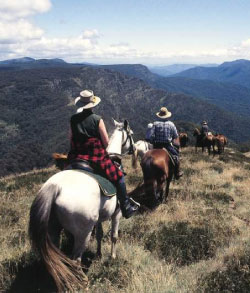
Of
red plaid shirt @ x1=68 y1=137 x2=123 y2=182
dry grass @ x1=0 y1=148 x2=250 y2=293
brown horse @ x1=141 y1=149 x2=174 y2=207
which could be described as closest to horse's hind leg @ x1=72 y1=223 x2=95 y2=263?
dry grass @ x1=0 y1=148 x2=250 y2=293

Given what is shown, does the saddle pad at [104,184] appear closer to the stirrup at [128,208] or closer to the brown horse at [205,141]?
the stirrup at [128,208]

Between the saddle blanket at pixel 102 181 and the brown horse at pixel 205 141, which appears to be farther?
the brown horse at pixel 205 141

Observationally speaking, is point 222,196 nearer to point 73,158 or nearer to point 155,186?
point 155,186

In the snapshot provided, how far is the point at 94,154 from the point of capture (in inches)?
199

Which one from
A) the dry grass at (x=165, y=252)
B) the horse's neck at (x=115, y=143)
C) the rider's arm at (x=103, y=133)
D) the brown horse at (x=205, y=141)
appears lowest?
the brown horse at (x=205, y=141)

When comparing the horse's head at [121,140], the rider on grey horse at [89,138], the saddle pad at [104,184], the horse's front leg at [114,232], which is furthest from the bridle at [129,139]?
the saddle pad at [104,184]

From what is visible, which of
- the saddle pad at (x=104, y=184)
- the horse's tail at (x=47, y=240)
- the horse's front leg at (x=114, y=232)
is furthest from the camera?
the horse's front leg at (x=114, y=232)

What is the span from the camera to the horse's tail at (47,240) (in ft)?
13.5

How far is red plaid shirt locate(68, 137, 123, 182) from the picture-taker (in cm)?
502

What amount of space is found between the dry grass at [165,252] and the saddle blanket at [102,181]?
49.9 inches

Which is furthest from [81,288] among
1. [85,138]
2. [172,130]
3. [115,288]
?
[172,130]

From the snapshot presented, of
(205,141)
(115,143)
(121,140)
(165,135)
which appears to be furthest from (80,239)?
(205,141)

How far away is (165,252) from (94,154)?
8.36ft

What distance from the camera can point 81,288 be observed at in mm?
4359
